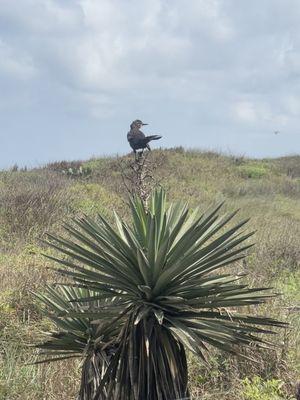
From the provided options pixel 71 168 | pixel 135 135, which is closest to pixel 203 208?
pixel 135 135

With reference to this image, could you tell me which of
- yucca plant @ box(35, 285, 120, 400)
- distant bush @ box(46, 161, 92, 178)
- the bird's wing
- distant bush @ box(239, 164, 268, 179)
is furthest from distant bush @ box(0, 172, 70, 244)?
distant bush @ box(239, 164, 268, 179)

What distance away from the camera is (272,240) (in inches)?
512

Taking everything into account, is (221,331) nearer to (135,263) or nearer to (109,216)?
(135,263)

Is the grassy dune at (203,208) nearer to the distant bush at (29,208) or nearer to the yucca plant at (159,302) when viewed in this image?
the distant bush at (29,208)

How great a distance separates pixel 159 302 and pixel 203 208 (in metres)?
12.6

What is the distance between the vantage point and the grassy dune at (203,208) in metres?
5.55

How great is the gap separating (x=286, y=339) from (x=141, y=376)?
125 inches

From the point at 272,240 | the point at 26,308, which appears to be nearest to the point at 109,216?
the point at 272,240

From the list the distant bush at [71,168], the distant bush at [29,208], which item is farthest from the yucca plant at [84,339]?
the distant bush at [71,168]

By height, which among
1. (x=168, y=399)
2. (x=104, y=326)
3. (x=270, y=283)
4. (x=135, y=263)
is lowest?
(x=270, y=283)

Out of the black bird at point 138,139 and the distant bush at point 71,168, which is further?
the distant bush at point 71,168

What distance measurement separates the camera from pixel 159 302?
320 centimetres

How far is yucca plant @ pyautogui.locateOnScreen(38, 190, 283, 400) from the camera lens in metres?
3.10

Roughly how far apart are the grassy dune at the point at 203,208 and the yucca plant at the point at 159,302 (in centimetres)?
68
